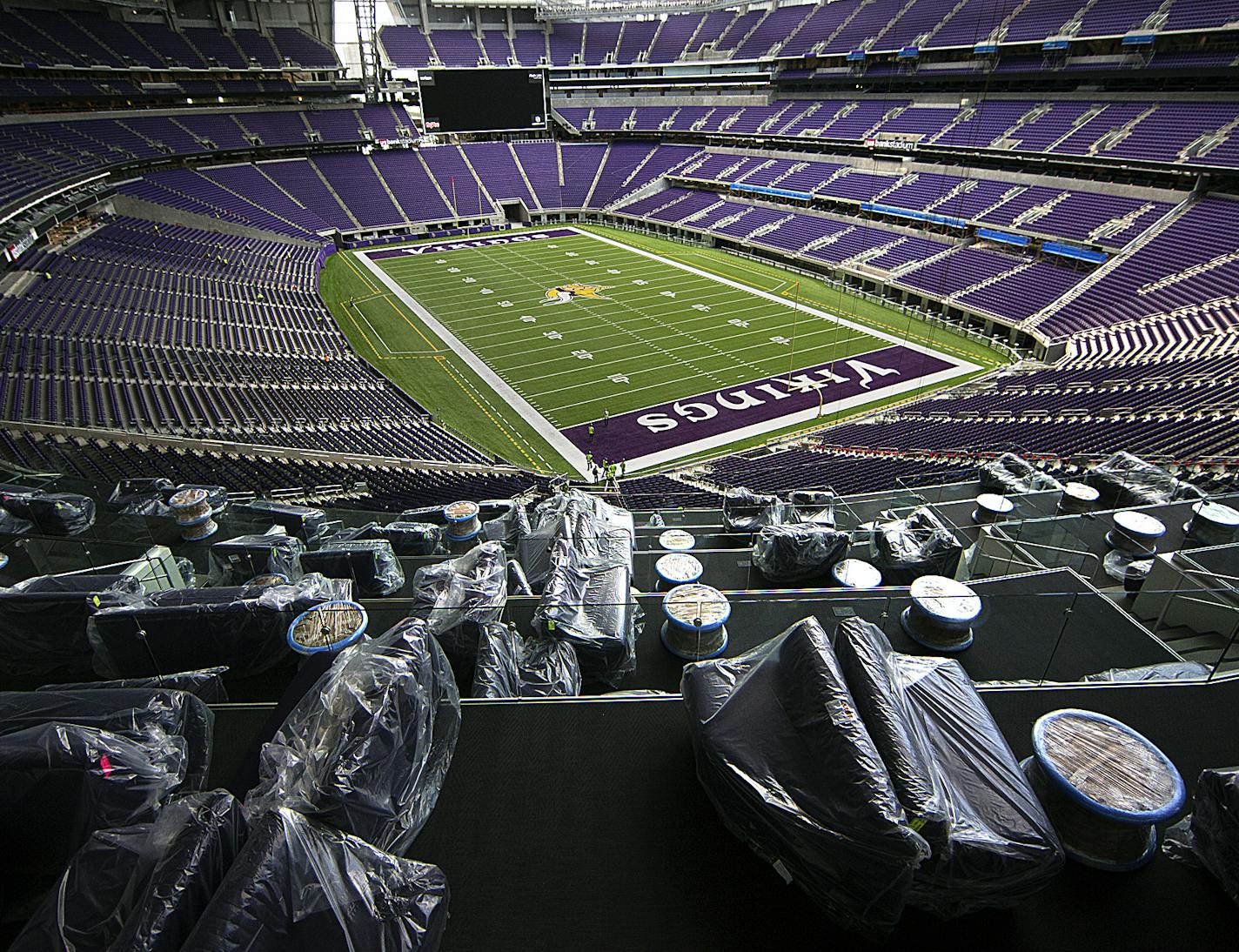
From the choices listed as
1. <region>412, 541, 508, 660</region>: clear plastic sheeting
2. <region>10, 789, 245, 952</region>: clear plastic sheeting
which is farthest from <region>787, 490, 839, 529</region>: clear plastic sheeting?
<region>10, 789, 245, 952</region>: clear plastic sheeting

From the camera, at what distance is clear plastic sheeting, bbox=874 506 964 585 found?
739 centimetres

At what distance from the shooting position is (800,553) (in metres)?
7.37

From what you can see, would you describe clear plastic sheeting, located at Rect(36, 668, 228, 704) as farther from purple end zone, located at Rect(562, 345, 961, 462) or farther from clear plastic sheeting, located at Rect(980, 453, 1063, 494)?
purple end zone, located at Rect(562, 345, 961, 462)

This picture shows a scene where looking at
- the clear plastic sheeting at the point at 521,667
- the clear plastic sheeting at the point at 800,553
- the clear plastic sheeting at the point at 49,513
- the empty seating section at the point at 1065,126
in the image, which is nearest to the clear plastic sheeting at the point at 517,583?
the clear plastic sheeting at the point at 521,667

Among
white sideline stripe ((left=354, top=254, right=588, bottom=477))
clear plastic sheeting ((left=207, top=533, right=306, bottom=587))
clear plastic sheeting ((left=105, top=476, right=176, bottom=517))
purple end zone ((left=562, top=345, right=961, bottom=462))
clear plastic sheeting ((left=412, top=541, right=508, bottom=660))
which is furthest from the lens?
purple end zone ((left=562, top=345, right=961, bottom=462))

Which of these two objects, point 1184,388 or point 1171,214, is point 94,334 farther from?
point 1171,214

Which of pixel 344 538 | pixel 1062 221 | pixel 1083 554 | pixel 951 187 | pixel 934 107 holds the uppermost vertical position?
pixel 934 107

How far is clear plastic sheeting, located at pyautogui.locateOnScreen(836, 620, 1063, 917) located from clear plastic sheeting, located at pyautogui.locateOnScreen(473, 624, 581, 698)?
2236 millimetres

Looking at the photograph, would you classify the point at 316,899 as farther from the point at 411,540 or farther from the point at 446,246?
the point at 446,246

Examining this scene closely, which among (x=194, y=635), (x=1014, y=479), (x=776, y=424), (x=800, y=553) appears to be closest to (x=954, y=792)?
(x=800, y=553)

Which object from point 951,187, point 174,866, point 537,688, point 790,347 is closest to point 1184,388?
point 790,347

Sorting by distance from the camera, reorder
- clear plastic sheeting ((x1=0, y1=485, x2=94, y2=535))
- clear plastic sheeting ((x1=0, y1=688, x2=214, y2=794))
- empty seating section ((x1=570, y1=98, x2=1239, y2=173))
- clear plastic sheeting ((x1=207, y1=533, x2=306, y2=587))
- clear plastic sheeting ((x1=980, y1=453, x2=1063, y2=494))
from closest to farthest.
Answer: clear plastic sheeting ((x1=0, y1=688, x2=214, y2=794)) → clear plastic sheeting ((x1=207, y1=533, x2=306, y2=587)) → clear plastic sheeting ((x1=0, y1=485, x2=94, y2=535)) → clear plastic sheeting ((x1=980, y1=453, x2=1063, y2=494)) → empty seating section ((x1=570, y1=98, x2=1239, y2=173))

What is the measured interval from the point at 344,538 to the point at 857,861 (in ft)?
26.6

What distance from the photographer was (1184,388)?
1777 cm
